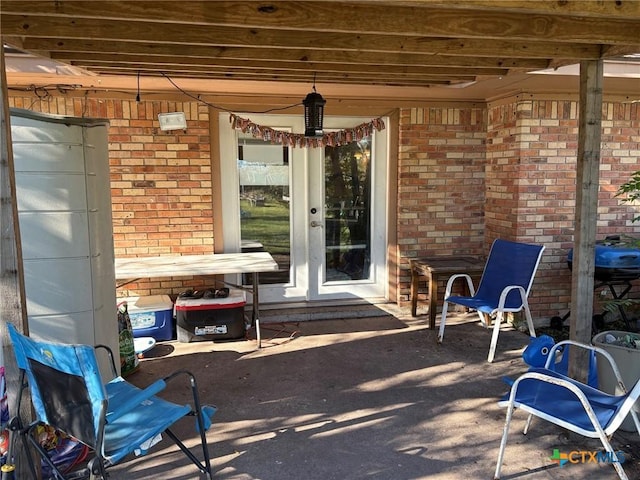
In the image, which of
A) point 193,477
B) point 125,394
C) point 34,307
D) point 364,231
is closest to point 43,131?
point 34,307

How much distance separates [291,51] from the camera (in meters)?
3.05

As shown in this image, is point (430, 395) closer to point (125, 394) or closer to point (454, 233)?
point (125, 394)

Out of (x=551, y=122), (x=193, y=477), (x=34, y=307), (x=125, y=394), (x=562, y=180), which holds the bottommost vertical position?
(x=193, y=477)

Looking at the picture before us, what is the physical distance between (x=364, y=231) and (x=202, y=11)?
337 cm

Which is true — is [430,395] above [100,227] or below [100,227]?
below

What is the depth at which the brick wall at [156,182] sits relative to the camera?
14.9ft

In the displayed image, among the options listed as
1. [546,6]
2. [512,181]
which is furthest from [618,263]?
[546,6]

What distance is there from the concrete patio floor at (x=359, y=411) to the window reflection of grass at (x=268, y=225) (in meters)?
0.97

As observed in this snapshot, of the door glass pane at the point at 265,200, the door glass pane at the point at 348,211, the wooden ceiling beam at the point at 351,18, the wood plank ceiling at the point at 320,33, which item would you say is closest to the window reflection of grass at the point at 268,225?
the door glass pane at the point at 265,200

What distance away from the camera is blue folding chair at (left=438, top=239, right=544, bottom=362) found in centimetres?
398

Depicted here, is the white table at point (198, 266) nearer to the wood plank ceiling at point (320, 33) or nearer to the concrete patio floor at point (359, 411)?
the concrete patio floor at point (359, 411)

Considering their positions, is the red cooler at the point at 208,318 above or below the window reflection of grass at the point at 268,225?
below

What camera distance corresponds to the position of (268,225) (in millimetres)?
5062

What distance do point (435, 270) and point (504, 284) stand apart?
62 cm
